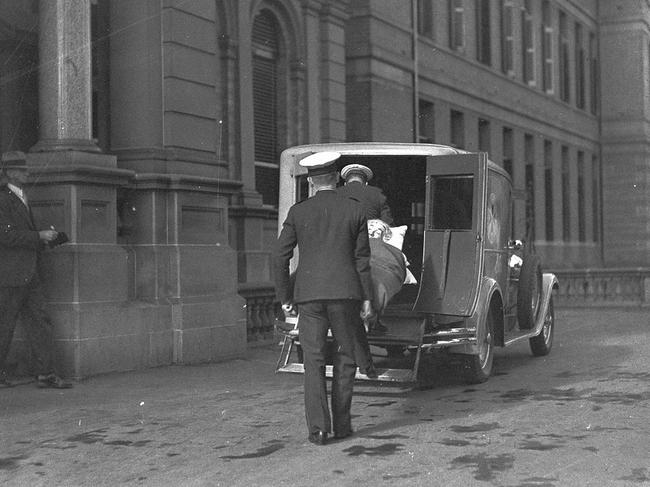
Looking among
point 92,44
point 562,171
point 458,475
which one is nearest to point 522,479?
point 458,475

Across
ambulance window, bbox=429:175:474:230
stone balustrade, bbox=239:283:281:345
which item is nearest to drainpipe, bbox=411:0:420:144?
stone balustrade, bbox=239:283:281:345

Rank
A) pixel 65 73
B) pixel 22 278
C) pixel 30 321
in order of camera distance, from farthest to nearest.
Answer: pixel 65 73 → pixel 30 321 → pixel 22 278

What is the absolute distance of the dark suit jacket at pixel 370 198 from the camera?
10367mm

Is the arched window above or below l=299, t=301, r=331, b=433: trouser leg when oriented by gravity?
above

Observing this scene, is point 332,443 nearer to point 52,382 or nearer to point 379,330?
point 379,330

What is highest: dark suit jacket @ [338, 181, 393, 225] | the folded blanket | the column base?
the column base

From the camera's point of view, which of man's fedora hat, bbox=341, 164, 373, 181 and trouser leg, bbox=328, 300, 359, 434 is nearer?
trouser leg, bbox=328, 300, 359, 434

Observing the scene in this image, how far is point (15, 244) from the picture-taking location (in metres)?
11.0

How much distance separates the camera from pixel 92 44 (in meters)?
14.3

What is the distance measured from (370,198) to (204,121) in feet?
15.4

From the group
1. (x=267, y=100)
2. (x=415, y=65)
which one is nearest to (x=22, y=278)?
(x=267, y=100)

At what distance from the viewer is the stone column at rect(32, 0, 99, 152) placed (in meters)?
12.6

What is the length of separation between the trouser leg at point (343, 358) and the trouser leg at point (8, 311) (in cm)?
425

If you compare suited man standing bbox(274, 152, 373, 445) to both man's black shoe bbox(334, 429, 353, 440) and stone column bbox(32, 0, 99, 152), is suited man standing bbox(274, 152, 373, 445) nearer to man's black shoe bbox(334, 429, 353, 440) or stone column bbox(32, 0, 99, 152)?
man's black shoe bbox(334, 429, 353, 440)
